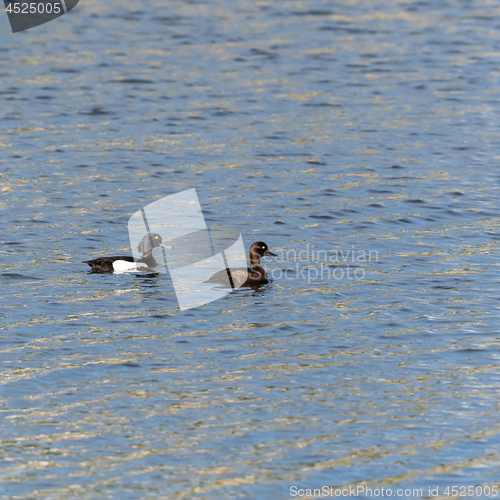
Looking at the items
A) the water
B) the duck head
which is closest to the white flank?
the water

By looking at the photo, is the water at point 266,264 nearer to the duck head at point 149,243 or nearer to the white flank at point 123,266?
the white flank at point 123,266

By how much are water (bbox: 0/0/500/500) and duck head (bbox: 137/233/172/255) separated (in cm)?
86

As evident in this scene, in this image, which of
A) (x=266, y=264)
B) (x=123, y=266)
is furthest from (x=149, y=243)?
(x=266, y=264)

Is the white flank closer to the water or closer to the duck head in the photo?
the water

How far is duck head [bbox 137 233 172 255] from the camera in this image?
1805 cm

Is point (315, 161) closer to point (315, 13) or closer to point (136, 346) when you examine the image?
point (136, 346)

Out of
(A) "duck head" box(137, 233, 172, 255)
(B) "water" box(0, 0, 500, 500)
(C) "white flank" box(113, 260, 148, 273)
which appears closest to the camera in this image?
(B) "water" box(0, 0, 500, 500)

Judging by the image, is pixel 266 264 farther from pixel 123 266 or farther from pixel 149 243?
pixel 123 266

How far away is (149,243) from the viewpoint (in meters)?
18.2

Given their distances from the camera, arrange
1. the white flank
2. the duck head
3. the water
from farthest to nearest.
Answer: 1. the duck head
2. the white flank
3. the water

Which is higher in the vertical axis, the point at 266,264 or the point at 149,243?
the point at 149,243

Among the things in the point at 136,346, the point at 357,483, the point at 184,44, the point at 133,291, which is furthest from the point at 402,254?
the point at 184,44

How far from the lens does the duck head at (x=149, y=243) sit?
1805 cm

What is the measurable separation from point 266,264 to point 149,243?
232cm
